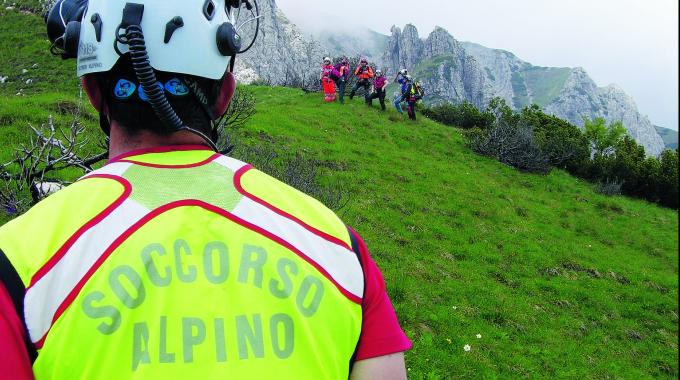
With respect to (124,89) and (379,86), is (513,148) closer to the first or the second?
(379,86)

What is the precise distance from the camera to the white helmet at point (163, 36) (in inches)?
58.1

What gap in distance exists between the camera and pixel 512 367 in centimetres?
671

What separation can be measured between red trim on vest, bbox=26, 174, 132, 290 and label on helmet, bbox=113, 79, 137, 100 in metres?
0.29

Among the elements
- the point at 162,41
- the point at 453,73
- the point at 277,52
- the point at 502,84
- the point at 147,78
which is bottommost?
the point at 277,52

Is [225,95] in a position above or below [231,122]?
above

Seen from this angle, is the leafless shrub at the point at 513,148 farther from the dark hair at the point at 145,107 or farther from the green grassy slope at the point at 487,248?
the dark hair at the point at 145,107

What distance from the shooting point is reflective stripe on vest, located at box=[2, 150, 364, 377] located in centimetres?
105

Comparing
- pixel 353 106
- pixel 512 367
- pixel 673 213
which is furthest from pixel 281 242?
pixel 673 213

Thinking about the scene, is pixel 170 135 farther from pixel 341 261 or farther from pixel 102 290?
pixel 341 261

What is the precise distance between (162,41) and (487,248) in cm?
1075

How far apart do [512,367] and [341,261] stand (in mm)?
6314

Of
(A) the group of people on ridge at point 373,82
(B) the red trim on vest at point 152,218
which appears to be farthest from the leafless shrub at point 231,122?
(A) the group of people on ridge at point 373,82

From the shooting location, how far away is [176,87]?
1499 millimetres

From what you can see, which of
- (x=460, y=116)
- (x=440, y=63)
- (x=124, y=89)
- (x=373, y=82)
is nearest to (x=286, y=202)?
(x=124, y=89)
